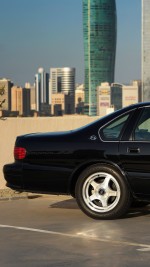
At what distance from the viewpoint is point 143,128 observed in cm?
814

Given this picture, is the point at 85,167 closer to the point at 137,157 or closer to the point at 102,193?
the point at 102,193

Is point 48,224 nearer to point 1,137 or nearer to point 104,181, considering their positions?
point 104,181

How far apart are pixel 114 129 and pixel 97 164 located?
1.54ft

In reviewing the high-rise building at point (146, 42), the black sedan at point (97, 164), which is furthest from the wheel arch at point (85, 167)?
the high-rise building at point (146, 42)

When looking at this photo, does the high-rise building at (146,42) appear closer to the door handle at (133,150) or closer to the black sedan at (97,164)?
the black sedan at (97,164)

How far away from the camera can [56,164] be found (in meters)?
8.30

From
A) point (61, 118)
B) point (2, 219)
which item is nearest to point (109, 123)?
point (2, 219)

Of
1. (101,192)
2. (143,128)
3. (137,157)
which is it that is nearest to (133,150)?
(137,157)

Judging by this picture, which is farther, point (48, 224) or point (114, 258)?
point (48, 224)

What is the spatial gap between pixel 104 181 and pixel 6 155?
3719 mm

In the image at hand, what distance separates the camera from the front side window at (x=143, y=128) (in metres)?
8.05

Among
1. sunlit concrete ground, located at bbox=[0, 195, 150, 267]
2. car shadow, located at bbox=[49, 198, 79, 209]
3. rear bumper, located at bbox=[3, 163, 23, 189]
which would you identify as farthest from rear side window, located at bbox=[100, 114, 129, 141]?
car shadow, located at bbox=[49, 198, 79, 209]

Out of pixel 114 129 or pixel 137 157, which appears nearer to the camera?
pixel 137 157

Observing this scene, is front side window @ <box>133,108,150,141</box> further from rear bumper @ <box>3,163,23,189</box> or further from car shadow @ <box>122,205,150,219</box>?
rear bumper @ <box>3,163,23,189</box>
